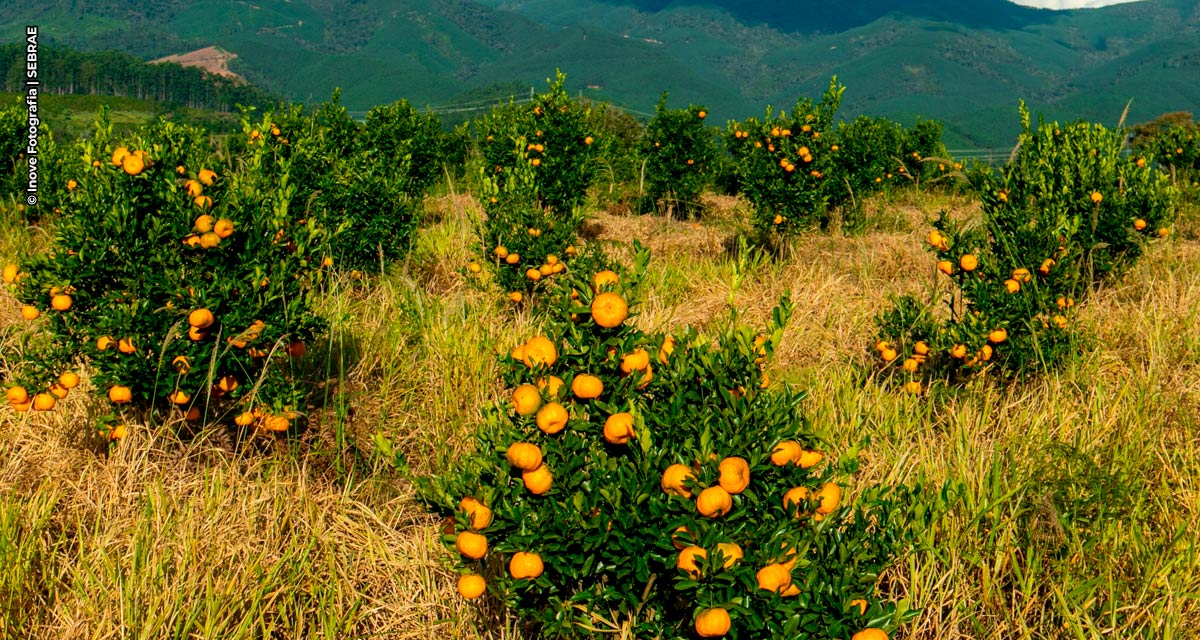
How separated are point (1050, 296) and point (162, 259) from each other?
480 cm

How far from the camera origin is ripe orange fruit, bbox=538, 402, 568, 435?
1819 mm

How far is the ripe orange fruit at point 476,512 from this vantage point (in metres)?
1.81

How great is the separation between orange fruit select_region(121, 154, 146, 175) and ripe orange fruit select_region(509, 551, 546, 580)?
260cm

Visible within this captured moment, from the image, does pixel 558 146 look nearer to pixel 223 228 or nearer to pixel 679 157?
pixel 679 157

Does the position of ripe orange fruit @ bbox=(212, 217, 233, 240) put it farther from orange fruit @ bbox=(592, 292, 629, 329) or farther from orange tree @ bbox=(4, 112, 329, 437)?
orange fruit @ bbox=(592, 292, 629, 329)

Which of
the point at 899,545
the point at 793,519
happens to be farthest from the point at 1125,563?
the point at 793,519

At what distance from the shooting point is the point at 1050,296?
4.19 m

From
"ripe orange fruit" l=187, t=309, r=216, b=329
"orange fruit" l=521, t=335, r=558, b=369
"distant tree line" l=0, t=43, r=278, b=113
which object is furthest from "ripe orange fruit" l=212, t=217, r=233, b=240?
"distant tree line" l=0, t=43, r=278, b=113

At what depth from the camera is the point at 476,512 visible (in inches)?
71.6

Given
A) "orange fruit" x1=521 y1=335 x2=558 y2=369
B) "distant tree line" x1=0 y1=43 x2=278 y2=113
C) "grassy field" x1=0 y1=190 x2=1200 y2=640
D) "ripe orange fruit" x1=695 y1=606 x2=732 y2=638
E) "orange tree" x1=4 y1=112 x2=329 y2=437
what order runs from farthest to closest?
"distant tree line" x1=0 y1=43 x2=278 y2=113, "orange tree" x1=4 y1=112 x2=329 y2=437, "grassy field" x1=0 y1=190 x2=1200 y2=640, "orange fruit" x1=521 y1=335 x2=558 y2=369, "ripe orange fruit" x1=695 y1=606 x2=732 y2=638

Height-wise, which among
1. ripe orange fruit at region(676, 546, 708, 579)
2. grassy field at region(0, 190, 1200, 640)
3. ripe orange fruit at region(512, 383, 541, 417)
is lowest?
grassy field at region(0, 190, 1200, 640)

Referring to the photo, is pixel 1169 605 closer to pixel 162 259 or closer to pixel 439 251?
pixel 162 259

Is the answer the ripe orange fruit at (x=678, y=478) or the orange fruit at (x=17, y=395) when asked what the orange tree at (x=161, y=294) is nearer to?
the orange fruit at (x=17, y=395)

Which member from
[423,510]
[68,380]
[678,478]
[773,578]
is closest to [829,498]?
[773,578]
